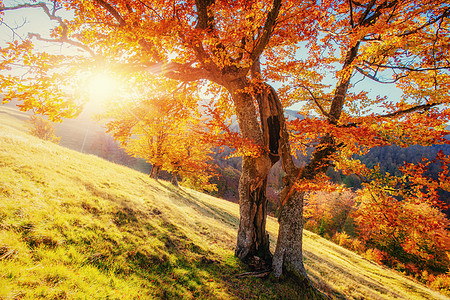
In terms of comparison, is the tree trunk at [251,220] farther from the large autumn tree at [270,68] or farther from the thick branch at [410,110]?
the thick branch at [410,110]

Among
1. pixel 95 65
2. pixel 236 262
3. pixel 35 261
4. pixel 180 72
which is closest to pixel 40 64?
→ pixel 95 65

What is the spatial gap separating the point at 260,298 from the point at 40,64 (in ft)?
28.4

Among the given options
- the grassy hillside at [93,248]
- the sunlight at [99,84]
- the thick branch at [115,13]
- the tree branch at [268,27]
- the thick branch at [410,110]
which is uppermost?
the tree branch at [268,27]

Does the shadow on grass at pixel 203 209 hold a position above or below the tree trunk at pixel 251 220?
below

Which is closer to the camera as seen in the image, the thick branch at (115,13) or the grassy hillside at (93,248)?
the grassy hillside at (93,248)

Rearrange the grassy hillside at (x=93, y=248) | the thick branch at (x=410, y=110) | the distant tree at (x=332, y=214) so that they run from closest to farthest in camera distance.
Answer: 1. the grassy hillside at (x=93, y=248)
2. the thick branch at (x=410, y=110)
3. the distant tree at (x=332, y=214)

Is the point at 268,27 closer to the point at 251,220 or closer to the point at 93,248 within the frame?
the point at 251,220

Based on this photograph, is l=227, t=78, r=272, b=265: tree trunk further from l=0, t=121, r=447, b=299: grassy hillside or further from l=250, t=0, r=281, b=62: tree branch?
l=250, t=0, r=281, b=62: tree branch

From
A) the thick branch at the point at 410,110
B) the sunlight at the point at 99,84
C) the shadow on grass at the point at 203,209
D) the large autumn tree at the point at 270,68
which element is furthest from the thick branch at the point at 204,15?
the shadow on grass at the point at 203,209

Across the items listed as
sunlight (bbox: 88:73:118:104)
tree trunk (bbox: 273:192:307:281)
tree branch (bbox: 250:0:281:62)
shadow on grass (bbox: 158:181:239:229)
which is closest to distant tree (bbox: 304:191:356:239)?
shadow on grass (bbox: 158:181:239:229)

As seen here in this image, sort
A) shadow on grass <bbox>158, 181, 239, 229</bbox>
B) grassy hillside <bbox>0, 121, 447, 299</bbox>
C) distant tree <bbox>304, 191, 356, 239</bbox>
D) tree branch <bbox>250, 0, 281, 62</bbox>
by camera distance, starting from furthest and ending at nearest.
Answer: distant tree <bbox>304, 191, 356, 239</bbox>
shadow on grass <bbox>158, 181, 239, 229</bbox>
tree branch <bbox>250, 0, 281, 62</bbox>
grassy hillside <bbox>0, 121, 447, 299</bbox>

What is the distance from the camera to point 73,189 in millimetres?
6043

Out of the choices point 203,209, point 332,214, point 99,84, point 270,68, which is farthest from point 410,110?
point 332,214

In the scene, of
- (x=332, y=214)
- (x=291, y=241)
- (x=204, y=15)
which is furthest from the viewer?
(x=332, y=214)
